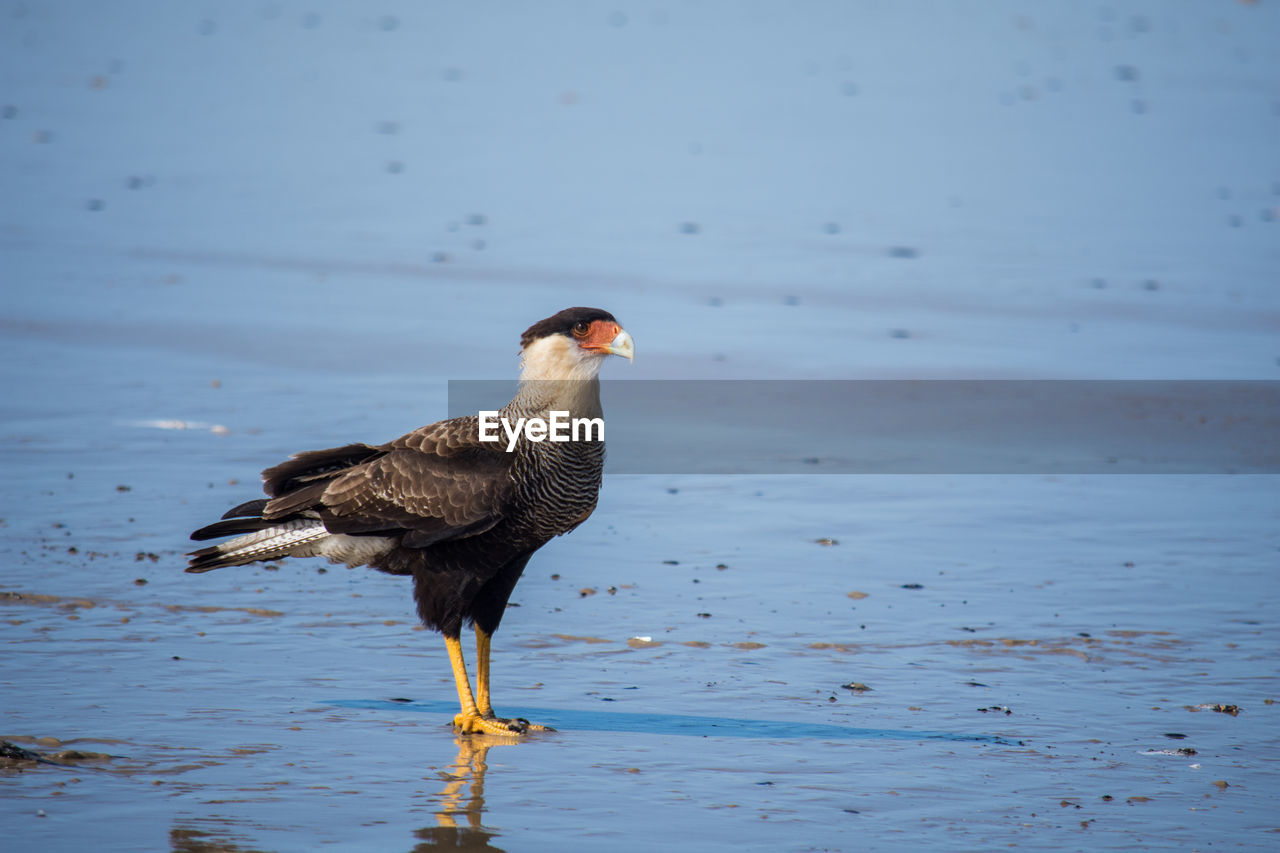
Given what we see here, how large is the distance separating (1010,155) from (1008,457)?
374 inches

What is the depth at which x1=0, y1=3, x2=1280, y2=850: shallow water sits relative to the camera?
5.63m

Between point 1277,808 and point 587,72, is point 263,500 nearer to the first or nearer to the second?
point 1277,808

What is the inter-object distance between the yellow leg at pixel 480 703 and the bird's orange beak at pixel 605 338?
1253mm

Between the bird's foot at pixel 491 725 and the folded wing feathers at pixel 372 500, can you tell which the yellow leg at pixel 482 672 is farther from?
the folded wing feathers at pixel 372 500

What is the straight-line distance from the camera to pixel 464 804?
5383mm

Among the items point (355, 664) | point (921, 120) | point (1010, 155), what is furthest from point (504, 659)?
point (921, 120)

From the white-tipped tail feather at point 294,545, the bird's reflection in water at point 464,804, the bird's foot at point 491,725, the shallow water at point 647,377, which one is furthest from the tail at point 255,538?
the bird's reflection in water at point 464,804

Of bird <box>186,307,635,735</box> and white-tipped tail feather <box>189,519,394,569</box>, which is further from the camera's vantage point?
white-tipped tail feather <box>189,519,394,569</box>

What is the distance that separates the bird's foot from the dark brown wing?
0.70 metres

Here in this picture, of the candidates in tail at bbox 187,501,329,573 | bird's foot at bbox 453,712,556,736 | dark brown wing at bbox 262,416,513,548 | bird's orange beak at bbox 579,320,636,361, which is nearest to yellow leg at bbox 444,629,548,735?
bird's foot at bbox 453,712,556,736

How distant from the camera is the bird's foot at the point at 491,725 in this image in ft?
20.2

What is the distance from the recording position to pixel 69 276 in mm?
13445

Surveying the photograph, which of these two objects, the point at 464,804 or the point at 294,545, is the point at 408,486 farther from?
the point at 464,804

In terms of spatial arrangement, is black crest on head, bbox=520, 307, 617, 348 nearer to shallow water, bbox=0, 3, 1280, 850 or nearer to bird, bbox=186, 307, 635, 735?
bird, bbox=186, 307, 635, 735
